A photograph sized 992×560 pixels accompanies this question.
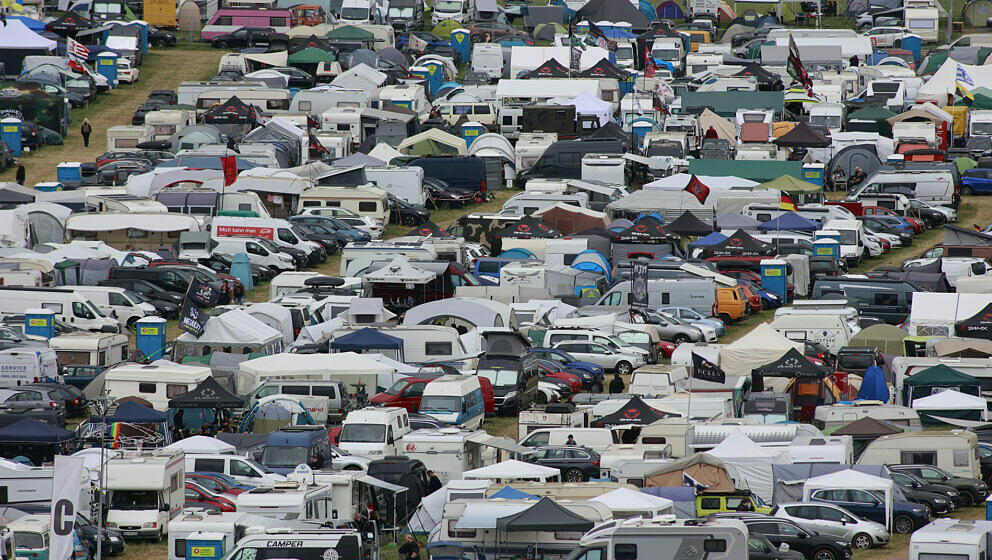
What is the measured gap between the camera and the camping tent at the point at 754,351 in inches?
1458

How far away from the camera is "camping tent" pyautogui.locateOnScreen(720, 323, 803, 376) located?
121ft

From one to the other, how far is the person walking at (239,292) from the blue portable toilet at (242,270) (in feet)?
1.84

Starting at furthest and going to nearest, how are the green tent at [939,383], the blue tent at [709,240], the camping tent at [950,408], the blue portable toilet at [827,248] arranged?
the blue tent at [709,240]
the blue portable toilet at [827,248]
the green tent at [939,383]
the camping tent at [950,408]

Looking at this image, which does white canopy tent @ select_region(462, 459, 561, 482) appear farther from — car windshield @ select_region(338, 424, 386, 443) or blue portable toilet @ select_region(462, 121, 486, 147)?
blue portable toilet @ select_region(462, 121, 486, 147)

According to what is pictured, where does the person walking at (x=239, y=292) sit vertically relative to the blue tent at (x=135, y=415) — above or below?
below

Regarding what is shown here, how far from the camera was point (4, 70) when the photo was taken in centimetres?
6862

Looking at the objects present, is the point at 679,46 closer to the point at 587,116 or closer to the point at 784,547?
the point at 587,116

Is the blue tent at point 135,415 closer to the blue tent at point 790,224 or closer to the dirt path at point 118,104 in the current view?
the blue tent at point 790,224

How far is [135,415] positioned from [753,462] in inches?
436

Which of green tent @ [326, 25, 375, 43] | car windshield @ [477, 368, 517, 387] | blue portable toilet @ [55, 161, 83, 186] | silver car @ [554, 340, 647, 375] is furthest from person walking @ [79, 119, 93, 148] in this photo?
car windshield @ [477, 368, 517, 387]

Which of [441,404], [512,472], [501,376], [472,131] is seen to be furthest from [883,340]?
[472,131]

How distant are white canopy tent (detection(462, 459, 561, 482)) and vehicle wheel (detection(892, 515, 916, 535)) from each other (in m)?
5.27

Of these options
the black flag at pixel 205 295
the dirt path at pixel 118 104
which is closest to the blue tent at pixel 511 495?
the black flag at pixel 205 295

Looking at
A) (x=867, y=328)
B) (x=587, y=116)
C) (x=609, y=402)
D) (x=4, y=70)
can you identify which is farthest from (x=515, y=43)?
(x=609, y=402)
